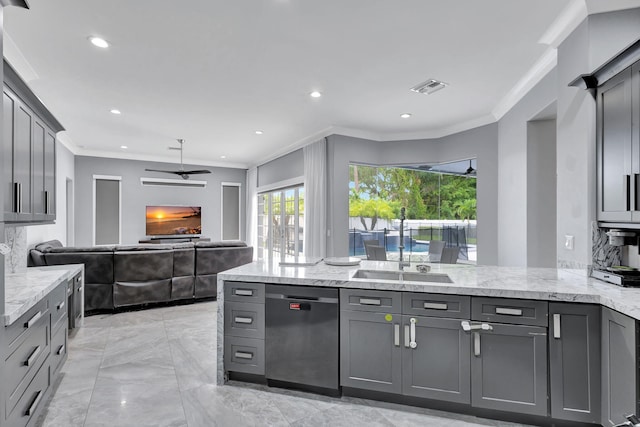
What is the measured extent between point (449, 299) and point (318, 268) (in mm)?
1091

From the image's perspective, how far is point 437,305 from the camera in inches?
87.0

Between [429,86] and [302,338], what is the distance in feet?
9.79

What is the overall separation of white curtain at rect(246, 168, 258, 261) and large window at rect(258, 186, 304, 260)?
13 cm

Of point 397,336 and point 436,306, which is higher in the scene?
point 436,306

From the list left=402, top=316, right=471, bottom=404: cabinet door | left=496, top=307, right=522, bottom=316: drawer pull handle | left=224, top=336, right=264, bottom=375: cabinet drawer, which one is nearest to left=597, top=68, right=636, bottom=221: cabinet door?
left=496, top=307, right=522, bottom=316: drawer pull handle

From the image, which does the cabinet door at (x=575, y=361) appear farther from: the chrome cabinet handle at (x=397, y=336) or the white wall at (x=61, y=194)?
the white wall at (x=61, y=194)

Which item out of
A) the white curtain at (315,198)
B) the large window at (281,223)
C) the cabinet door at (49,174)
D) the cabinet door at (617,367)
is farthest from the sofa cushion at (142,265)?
the cabinet door at (617,367)

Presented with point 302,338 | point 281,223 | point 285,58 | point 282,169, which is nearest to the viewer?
point 302,338

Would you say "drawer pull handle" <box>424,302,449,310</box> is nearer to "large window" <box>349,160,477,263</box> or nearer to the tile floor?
the tile floor

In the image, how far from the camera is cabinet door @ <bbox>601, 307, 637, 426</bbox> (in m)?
1.64

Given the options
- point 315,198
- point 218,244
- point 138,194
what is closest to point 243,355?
point 218,244

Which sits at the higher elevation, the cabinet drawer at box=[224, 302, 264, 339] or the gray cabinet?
the gray cabinet

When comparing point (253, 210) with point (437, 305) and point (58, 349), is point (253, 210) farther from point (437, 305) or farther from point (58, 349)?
point (437, 305)

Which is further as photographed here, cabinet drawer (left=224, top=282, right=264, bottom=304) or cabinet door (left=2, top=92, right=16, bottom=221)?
cabinet drawer (left=224, top=282, right=264, bottom=304)
